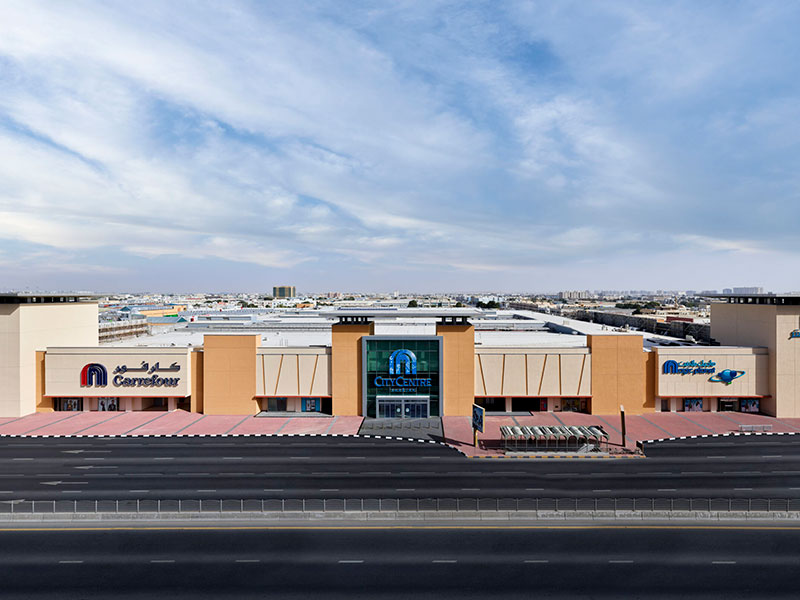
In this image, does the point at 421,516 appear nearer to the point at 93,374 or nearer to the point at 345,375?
the point at 345,375

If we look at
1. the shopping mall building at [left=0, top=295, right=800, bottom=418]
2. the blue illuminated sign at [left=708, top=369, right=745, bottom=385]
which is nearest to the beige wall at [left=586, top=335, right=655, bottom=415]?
the shopping mall building at [left=0, top=295, right=800, bottom=418]

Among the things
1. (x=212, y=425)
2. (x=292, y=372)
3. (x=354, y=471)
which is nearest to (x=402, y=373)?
(x=292, y=372)

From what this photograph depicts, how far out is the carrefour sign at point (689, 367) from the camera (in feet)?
177

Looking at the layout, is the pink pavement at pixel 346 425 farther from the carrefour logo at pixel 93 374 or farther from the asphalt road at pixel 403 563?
the carrefour logo at pixel 93 374

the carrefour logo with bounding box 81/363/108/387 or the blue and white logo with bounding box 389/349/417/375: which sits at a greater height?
the blue and white logo with bounding box 389/349/417/375

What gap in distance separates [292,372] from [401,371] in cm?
1283

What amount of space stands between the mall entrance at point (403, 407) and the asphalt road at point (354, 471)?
8804mm

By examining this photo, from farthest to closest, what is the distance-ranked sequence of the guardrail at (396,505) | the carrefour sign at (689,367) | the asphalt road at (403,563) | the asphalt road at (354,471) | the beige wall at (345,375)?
the carrefour sign at (689,367) → the beige wall at (345,375) → the asphalt road at (354,471) → the guardrail at (396,505) → the asphalt road at (403,563)

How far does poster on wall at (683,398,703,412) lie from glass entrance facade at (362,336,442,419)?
2956cm

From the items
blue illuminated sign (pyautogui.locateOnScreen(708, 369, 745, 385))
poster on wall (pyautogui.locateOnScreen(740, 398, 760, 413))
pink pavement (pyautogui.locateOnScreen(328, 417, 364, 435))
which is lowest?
pink pavement (pyautogui.locateOnScreen(328, 417, 364, 435))

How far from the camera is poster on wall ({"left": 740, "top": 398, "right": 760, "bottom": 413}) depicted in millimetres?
54875

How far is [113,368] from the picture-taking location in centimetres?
5494

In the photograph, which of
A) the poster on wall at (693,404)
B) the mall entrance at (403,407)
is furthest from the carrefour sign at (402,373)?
the poster on wall at (693,404)

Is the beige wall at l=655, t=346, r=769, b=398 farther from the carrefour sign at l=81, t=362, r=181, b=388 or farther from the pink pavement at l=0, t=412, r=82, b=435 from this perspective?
the pink pavement at l=0, t=412, r=82, b=435
